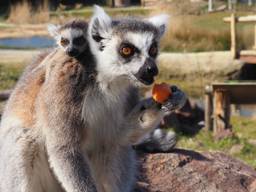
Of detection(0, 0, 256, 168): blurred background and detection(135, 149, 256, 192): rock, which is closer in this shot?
detection(135, 149, 256, 192): rock

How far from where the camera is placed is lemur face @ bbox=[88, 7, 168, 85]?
13.4 feet

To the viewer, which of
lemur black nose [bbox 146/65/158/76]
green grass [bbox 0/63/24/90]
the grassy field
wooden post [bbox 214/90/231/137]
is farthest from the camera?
the grassy field

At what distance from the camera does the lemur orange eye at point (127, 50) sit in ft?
13.6

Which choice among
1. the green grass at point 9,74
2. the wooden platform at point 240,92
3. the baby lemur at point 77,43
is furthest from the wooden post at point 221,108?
the baby lemur at point 77,43

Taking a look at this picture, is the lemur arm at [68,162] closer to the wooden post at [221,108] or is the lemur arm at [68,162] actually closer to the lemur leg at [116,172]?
the lemur leg at [116,172]

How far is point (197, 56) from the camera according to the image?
2088 centimetres

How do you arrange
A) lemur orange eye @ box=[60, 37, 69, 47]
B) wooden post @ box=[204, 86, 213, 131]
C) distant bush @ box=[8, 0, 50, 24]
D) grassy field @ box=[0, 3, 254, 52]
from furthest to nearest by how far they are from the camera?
distant bush @ box=[8, 0, 50, 24]
grassy field @ box=[0, 3, 254, 52]
wooden post @ box=[204, 86, 213, 131]
lemur orange eye @ box=[60, 37, 69, 47]

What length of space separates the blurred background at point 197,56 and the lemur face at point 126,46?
303 centimetres

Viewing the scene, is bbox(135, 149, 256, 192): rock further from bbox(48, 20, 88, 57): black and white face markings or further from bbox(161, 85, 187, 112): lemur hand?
bbox(48, 20, 88, 57): black and white face markings

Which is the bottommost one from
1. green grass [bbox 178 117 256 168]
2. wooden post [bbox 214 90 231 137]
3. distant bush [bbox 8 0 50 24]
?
green grass [bbox 178 117 256 168]

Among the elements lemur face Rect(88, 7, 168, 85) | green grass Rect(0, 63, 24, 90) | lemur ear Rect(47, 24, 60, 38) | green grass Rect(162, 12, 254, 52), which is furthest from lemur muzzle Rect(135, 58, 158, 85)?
green grass Rect(162, 12, 254, 52)

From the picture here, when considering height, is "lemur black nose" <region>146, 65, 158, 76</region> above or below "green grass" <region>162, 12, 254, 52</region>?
above

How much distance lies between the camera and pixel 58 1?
1260 inches

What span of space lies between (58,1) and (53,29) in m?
27.0
